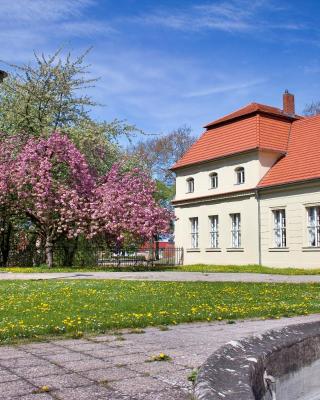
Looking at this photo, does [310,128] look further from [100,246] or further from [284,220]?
[100,246]

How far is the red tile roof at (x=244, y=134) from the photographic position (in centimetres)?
3139

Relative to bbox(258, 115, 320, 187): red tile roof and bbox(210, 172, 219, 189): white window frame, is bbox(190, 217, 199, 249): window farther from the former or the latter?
bbox(258, 115, 320, 187): red tile roof

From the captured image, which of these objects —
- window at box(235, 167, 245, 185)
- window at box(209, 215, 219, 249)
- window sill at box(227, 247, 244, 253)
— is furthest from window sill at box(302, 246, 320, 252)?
window at box(209, 215, 219, 249)

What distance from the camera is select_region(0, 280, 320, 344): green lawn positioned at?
748cm

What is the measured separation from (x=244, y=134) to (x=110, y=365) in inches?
1117

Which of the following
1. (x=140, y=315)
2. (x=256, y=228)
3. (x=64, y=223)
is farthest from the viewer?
(x=256, y=228)

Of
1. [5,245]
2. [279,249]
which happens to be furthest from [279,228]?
[5,245]

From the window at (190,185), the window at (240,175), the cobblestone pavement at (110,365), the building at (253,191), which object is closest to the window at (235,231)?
the building at (253,191)

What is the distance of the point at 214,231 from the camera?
34.2m

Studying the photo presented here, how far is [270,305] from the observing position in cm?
1061

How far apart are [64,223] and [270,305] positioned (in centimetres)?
1915

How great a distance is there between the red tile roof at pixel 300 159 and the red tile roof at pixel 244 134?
0.75 meters

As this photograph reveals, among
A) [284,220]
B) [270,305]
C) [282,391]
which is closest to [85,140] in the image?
[284,220]

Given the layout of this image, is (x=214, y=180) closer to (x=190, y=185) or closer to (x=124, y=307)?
(x=190, y=185)
